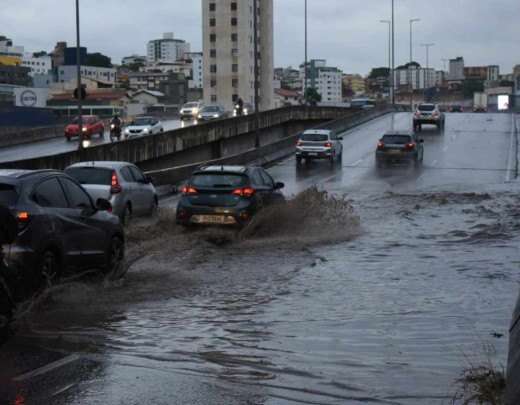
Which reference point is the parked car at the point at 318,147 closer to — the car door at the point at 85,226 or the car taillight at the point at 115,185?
the car taillight at the point at 115,185

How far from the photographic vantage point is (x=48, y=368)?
8039 mm

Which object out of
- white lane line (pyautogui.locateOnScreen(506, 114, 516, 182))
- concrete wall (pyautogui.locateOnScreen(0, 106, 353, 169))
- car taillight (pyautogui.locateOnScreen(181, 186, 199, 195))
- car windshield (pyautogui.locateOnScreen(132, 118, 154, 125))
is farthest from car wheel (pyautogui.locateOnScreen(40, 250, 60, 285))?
car windshield (pyautogui.locateOnScreen(132, 118, 154, 125))

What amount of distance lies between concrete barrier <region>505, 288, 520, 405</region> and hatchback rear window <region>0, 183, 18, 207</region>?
18.9ft

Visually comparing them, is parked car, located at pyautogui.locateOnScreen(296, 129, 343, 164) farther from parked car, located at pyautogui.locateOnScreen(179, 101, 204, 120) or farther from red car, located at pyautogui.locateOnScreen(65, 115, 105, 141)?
parked car, located at pyautogui.locateOnScreen(179, 101, 204, 120)

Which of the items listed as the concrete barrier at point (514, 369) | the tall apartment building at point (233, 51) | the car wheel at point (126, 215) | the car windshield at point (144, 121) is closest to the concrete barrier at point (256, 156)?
the car windshield at point (144, 121)

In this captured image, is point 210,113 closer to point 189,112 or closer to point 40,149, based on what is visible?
point 189,112

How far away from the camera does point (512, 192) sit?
30516 millimetres

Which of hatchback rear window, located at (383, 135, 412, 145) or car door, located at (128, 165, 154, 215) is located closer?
car door, located at (128, 165, 154, 215)

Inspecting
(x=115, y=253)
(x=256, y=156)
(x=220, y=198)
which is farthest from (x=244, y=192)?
(x=256, y=156)

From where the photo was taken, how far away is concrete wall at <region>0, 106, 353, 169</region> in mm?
30844

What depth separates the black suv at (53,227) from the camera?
10.4m

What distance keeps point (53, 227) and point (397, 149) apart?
32.7 m

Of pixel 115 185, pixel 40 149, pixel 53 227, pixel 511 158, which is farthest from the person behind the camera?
pixel 40 149

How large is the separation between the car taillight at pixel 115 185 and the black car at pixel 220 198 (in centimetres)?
237
